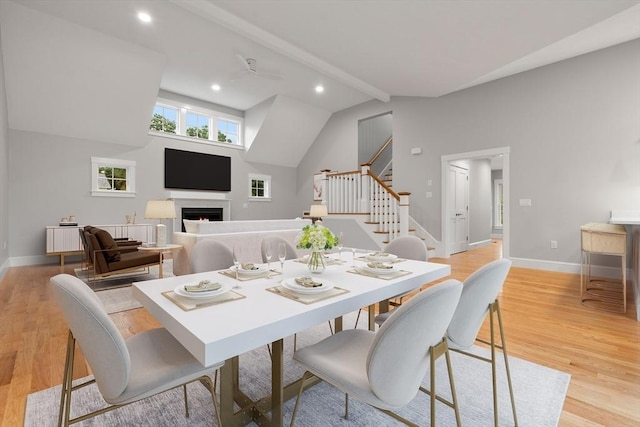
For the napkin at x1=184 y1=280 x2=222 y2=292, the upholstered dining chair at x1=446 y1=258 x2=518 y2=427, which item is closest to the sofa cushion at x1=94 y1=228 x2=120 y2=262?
the napkin at x1=184 y1=280 x2=222 y2=292

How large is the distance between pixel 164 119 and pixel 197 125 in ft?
2.66

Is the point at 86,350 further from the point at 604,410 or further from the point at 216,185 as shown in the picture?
the point at 216,185

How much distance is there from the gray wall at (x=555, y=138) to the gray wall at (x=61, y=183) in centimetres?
608

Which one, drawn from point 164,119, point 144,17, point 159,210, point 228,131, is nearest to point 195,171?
point 164,119

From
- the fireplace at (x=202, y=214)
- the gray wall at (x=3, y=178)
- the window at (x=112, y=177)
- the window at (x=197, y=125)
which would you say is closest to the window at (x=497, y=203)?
the fireplace at (x=202, y=214)

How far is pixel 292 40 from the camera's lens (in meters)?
4.94

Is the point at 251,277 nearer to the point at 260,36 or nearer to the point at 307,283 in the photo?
the point at 307,283

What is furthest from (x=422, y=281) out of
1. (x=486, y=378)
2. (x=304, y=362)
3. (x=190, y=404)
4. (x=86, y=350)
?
(x=86, y=350)

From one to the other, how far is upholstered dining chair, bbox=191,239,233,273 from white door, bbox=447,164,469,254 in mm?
5382

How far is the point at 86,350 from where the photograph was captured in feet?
3.59

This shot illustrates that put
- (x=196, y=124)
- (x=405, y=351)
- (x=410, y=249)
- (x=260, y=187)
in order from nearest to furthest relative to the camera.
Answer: (x=405, y=351)
(x=410, y=249)
(x=196, y=124)
(x=260, y=187)

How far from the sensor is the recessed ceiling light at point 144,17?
449 centimetres

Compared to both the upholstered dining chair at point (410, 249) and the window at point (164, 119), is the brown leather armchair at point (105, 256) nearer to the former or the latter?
the upholstered dining chair at point (410, 249)

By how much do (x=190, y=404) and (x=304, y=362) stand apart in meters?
0.86
